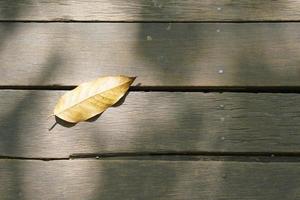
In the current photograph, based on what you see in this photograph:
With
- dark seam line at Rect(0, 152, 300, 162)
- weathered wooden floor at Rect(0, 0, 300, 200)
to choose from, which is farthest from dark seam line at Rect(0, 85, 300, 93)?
dark seam line at Rect(0, 152, 300, 162)

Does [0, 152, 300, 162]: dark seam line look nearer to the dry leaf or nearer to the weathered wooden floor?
the weathered wooden floor

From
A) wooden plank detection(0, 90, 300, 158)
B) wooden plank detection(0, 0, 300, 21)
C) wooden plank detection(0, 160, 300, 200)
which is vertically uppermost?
wooden plank detection(0, 0, 300, 21)

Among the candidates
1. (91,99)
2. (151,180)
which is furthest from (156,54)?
(151,180)

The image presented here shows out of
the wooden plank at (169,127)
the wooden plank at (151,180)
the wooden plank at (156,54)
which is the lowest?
the wooden plank at (151,180)

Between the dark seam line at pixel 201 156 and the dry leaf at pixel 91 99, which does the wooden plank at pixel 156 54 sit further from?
the dark seam line at pixel 201 156

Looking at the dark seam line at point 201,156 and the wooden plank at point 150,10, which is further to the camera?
the wooden plank at point 150,10

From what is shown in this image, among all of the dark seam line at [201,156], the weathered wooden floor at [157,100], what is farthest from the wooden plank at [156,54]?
the dark seam line at [201,156]

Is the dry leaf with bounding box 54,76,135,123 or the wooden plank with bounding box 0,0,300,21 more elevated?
the wooden plank with bounding box 0,0,300,21

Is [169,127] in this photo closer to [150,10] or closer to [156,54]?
[156,54]
